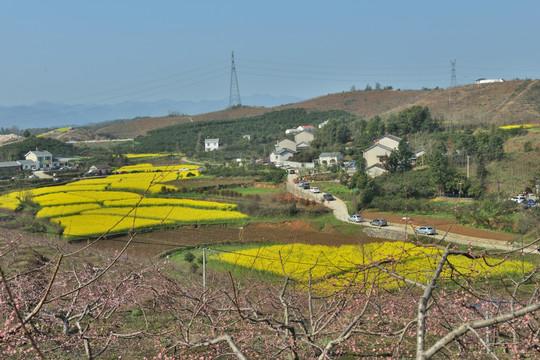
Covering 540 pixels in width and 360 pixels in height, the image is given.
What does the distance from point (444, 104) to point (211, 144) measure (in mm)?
33139

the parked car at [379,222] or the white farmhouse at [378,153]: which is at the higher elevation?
the white farmhouse at [378,153]

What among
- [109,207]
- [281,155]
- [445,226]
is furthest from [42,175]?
[445,226]

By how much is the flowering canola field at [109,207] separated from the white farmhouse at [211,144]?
1093 inches

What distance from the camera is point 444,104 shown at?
66.9 meters

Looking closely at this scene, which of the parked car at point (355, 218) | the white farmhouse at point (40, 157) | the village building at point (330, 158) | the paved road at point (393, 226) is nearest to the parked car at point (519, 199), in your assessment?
the paved road at point (393, 226)

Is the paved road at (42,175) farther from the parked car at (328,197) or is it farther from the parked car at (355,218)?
the parked car at (355,218)

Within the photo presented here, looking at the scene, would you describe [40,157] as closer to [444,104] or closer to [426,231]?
[426,231]

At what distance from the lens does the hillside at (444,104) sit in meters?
53.1

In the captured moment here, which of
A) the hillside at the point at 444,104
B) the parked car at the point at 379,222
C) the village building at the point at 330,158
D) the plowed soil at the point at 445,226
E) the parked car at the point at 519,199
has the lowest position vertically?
the plowed soil at the point at 445,226

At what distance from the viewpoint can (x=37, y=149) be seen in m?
50.4

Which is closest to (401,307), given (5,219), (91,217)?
(91,217)

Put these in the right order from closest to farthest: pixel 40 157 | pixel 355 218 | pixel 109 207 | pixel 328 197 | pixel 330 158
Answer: pixel 355 218, pixel 109 207, pixel 328 197, pixel 330 158, pixel 40 157

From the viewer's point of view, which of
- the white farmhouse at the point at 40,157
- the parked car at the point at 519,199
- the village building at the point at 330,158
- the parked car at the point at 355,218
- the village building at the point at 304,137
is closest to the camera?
the parked car at the point at 519,199

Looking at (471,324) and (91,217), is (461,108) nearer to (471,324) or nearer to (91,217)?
(91,217)
